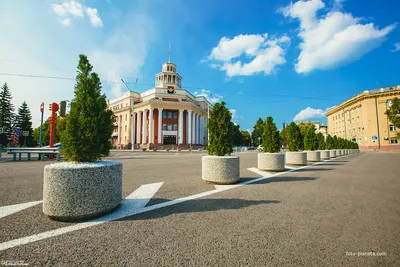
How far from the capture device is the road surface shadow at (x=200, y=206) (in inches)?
149

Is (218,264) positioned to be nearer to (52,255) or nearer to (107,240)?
(107,240)

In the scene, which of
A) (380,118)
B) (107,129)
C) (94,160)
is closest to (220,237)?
(94,160)

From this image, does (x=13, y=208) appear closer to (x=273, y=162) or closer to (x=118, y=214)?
(x=118, y=214)

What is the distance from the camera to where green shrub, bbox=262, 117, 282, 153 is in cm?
1070

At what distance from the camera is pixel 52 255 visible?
2402 mm

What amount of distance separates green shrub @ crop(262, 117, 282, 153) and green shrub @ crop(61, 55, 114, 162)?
8.62 m

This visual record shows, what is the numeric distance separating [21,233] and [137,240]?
1.84m

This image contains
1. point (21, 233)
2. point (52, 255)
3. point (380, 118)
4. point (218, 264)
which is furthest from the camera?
point (380, 118)

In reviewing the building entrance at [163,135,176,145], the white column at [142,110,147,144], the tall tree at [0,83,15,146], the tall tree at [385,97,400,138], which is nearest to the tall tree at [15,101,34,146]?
the tall tree at [0,83,15,146]

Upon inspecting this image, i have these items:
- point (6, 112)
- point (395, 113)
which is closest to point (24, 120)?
point (6, 112)

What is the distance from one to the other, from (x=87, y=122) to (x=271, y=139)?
922 centimetres

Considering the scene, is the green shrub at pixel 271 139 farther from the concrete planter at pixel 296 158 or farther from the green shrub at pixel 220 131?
the green shrub at pixel 220 131

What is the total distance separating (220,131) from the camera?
25.3 ft

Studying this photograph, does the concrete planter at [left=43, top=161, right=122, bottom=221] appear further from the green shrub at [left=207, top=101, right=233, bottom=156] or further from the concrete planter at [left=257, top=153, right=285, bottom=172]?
the concrete planter at [left=257, top=153, right=285, bottom=172]
